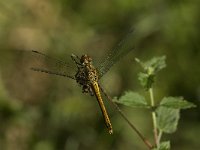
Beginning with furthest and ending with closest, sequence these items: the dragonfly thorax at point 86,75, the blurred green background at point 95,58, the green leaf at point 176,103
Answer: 1. the blurred green background at point 95,58
2. the dragonfly thorax at point 86,75
3. the green leaf at point 176,103

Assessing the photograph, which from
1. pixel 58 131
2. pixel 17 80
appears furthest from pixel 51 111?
pixel 17 80

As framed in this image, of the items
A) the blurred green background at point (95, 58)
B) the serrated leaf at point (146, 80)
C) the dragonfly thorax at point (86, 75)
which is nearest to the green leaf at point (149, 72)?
the serrated leaf at point (146, 80)

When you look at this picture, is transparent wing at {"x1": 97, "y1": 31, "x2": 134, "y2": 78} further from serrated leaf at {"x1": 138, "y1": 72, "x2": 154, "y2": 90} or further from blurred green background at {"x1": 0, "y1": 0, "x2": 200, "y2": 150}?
blurred green background at {"x1": 0, "y1": 0, "x2": 200, "y2": 150}

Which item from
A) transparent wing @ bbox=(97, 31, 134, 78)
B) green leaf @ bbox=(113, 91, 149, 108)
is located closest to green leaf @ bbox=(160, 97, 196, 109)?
green leaf @ bbox=(113, 91, 149, 108)

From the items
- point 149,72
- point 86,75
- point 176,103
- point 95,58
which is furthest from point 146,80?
point 95,58

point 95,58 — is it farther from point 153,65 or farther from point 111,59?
point 153,65

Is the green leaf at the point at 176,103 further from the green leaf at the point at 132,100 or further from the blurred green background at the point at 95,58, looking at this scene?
the blurred green background at the point at 95,58
